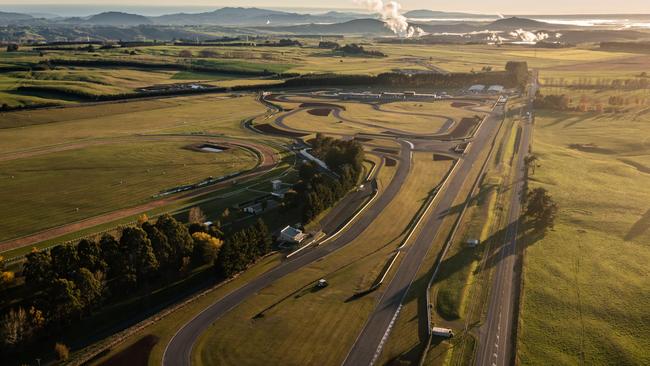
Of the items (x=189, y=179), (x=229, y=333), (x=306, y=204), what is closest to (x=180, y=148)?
(x=189, y=179)

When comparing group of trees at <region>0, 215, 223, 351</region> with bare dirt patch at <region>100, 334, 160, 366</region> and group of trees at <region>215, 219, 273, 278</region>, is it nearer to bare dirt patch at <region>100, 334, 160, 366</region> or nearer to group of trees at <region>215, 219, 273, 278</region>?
group of trees at <region>215, 219, 273, 278</region>

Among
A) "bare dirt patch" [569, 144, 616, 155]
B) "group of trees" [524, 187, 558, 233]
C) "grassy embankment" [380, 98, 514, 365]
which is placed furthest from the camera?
"bare dirt patch" [569, 144, 616, 155]

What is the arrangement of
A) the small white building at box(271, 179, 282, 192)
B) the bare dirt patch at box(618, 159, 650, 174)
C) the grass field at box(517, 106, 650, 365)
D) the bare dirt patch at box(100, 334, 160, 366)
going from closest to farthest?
1. the bare dirt patch at box(100, 334, 160, 366)
2. the grass field at box(517, 106, 650, 365)
3. the small white building at box(271, 179, 282, 192)
4. the bare dirt patch at box(618, 159, 650, 174)

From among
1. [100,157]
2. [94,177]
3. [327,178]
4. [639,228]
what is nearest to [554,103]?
[639,228]

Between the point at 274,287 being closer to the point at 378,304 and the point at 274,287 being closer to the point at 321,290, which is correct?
the point at 321,290

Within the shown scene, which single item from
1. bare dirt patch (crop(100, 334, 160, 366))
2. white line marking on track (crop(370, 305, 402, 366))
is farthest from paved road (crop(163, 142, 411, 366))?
white line marking on track (crop(370, 305, 402, 366))

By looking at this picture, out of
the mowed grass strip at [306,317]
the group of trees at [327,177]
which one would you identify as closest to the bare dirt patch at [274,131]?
the group of trees at [327,177]
